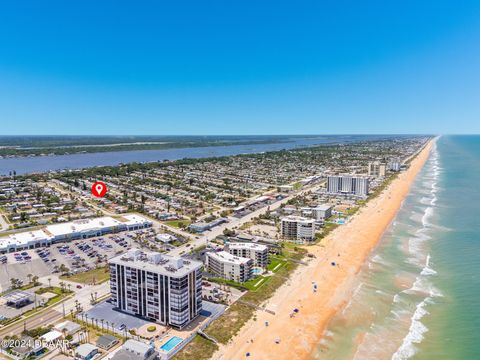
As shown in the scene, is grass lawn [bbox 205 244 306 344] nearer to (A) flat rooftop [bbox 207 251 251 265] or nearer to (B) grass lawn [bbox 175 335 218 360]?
(B) grass lawn [bbox 175 335 218 360]

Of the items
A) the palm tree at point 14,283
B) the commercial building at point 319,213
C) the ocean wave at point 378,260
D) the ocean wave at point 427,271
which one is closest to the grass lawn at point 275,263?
the ocean wave at point 378,260

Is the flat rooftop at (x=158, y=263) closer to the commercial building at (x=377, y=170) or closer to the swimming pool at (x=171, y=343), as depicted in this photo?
the swimming pool at (x=171, y=343)

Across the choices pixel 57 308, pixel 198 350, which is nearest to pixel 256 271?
pixel 198 350

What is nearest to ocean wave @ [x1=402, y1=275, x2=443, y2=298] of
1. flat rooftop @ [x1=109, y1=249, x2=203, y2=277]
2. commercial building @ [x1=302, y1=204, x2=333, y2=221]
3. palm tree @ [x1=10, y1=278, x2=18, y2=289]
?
flat rooftop @ [x1=109, y1=249, x2=203, y2=277]

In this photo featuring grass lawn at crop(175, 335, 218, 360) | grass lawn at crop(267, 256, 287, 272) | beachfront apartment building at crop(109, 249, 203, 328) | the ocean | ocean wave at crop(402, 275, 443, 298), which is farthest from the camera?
grass lawn at crop(267, 256, 287, 272)

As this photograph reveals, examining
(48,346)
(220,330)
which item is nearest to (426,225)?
(220,330)

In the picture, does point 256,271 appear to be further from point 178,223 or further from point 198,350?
point 178,223
